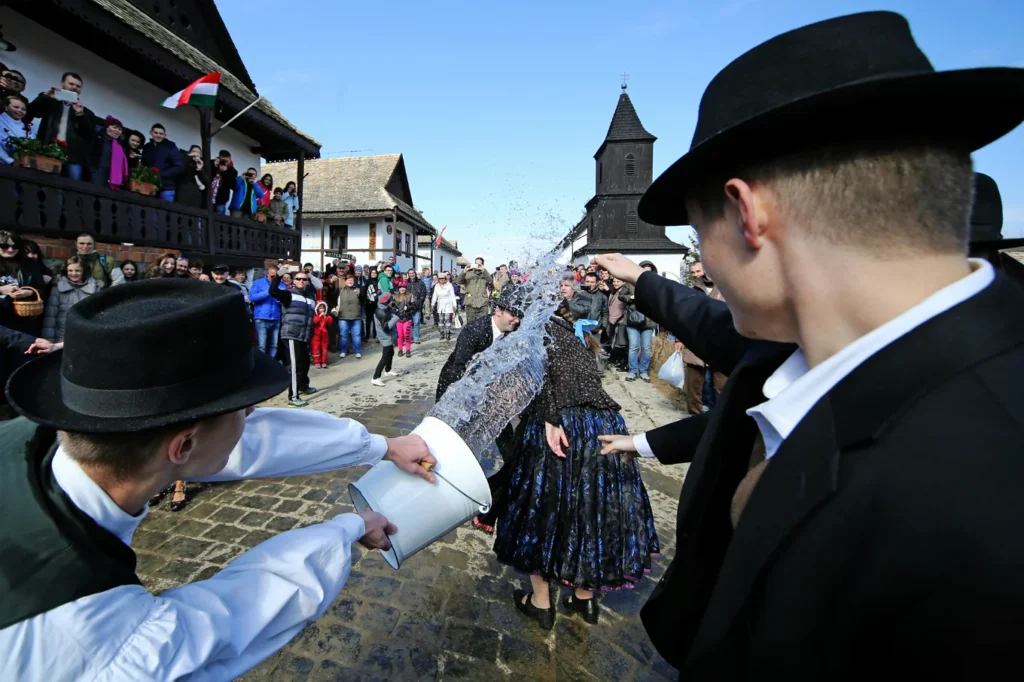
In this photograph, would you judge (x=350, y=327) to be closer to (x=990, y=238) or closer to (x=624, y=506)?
(x=624, y=506)

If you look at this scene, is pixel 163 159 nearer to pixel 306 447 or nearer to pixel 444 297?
pixel 444 297

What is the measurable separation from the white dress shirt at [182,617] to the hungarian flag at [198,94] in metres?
8.86

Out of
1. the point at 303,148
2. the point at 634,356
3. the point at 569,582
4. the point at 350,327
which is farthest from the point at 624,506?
the point at 303,148

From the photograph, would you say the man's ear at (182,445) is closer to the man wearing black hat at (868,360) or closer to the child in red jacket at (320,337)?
the man wearing black hat at (868,360)

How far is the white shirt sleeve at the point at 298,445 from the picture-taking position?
5.62 ft

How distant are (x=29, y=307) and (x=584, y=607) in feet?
17.6

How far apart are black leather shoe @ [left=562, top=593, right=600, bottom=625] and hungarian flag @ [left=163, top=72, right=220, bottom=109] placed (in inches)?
356

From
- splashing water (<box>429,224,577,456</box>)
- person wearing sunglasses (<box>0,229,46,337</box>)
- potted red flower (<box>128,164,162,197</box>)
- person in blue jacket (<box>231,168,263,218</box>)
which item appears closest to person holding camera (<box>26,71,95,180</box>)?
potted red flower (<box>128,164,162,197</box>)

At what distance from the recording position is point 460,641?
2.54 metres

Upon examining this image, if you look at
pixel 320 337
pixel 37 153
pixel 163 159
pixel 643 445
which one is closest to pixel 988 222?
pixel 643 445

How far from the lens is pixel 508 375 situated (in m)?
2.93

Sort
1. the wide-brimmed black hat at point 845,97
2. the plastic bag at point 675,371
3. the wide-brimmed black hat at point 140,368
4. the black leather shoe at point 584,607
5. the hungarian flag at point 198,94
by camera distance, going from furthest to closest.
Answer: the hungarian flag at point 198,94, the plastic bag at point 675,371, the black leather shoe at point 584,607, the wide-brimmed black hat at point 140,368, the wide-brimmed black hat at point 845,97

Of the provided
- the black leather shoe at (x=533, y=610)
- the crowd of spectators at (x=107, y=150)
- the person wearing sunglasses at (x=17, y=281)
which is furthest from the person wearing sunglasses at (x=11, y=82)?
the black leather shoe at (x=533, y=610)

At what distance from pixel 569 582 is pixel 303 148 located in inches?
529
